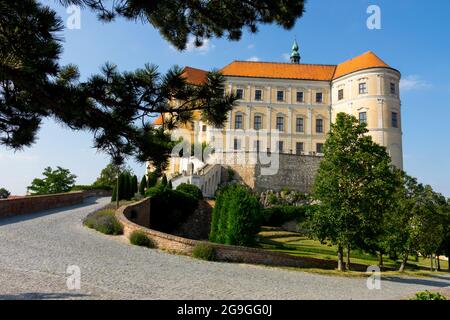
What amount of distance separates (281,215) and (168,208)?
58.6 ft

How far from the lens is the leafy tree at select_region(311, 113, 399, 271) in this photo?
55.3 ft

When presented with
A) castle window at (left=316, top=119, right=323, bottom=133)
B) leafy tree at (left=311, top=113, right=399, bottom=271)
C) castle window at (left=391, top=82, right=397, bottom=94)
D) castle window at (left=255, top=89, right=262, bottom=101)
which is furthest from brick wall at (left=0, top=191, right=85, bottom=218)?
castle window at (left=391, top=82, right=397, bottom=94)

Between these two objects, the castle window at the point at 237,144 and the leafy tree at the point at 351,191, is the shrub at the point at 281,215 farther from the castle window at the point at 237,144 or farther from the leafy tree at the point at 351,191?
the leafy tree at the point at 351,191

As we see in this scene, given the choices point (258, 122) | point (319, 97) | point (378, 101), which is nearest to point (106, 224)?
point (258, 122)

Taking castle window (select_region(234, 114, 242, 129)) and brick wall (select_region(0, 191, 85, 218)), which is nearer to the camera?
brick wall (select_region(0, 191, 85, 218))

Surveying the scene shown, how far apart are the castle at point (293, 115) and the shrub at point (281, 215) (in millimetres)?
8231

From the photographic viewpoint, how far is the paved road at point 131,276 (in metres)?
8.98

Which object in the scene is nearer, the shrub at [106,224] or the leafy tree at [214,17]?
the leafy tree at [214,17]

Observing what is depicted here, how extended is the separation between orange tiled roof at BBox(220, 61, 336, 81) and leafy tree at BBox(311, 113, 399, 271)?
3872cm

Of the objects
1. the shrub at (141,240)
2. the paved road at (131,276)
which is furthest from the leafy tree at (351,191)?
the shrub at (141,240)

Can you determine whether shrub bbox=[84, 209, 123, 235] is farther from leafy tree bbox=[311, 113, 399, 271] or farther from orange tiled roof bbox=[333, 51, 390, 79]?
orange tiled roof bbox=[333, 51, 390, 79]

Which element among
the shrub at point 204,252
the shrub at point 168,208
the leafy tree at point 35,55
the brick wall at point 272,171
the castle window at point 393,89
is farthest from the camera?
the castle window at point 393,89
